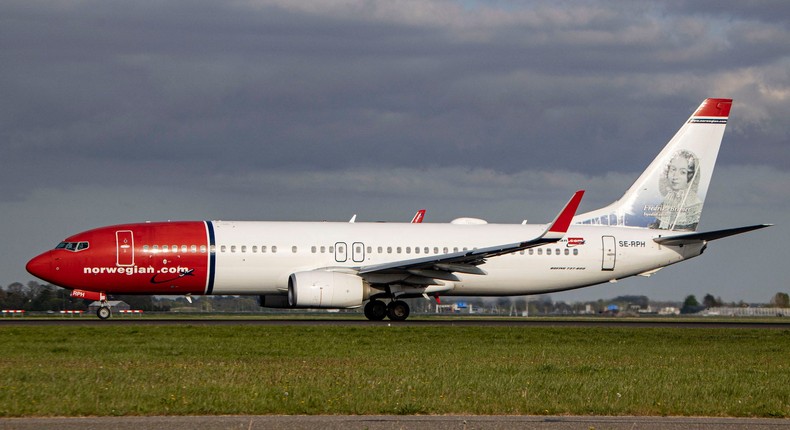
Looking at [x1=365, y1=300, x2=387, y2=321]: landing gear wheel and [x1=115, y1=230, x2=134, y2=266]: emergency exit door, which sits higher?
[x1=115, y1=230, x2=134, y2=266]: emergency exit door

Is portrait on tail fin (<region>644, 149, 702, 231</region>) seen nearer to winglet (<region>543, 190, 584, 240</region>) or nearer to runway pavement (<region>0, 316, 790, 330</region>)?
runway pavement (<region>0, 316, 790, 330</region>)

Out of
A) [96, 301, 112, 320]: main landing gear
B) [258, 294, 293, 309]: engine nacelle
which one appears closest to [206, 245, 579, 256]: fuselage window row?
[258, 294, 293, 309]: engine nacelle

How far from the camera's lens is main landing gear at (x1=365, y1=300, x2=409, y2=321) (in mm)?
43750

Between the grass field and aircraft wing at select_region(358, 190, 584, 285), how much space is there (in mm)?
6908

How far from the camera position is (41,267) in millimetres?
41688

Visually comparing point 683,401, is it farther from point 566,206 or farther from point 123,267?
point 123,267

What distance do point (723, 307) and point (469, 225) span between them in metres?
39.3

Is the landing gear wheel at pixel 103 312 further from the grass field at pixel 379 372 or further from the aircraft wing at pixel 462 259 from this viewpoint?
the aircraft wing at pixel 462 259

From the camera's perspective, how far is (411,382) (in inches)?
755

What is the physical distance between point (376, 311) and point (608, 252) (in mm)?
10276

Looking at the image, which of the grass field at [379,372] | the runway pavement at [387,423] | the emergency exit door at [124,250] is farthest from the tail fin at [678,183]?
the runway pavement at [387,423]

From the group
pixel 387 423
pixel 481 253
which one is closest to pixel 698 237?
pixel 481 253

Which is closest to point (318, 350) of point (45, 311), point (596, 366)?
point (596, 366)

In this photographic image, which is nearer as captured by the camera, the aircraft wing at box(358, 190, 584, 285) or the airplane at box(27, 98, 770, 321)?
the aircraft wing at box(358, 190, 584, 285)
